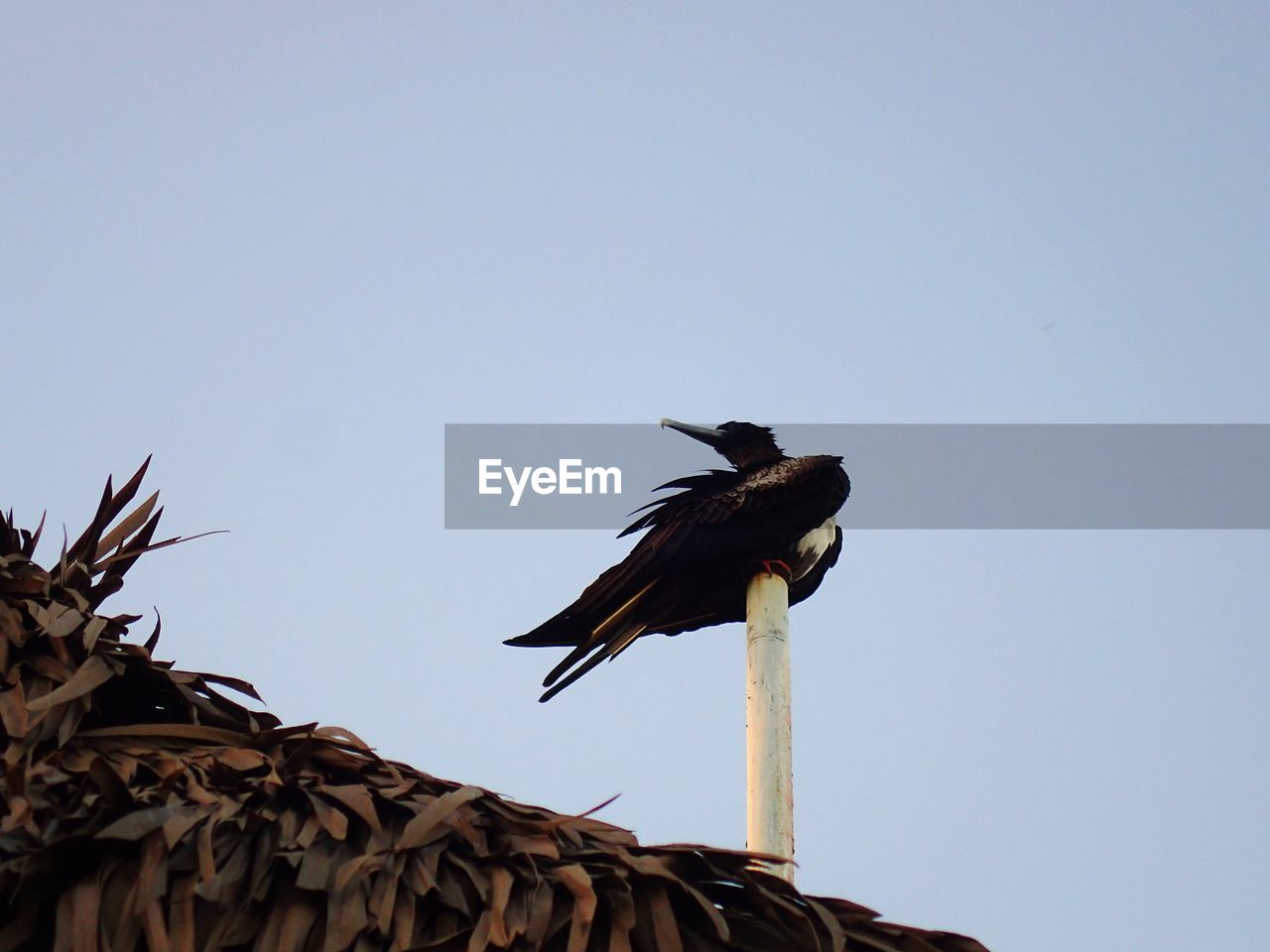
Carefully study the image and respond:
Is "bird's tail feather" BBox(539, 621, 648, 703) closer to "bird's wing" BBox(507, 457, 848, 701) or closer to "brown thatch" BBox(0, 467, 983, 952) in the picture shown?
"bird's wing" BBox(507, 457, 848, 701)

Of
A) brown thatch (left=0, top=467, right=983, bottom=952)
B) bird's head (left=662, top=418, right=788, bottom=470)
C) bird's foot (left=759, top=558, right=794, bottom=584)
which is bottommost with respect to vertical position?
brown thatch (left=0, top=467, right=983, bottom=952)

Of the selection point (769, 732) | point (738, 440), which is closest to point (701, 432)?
point (738, 440)

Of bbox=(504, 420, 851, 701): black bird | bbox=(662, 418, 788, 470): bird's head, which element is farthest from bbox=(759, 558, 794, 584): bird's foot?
Result: bbox=(662, 418, 788, 470): bird's head

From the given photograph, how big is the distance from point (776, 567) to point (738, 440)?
109 cm

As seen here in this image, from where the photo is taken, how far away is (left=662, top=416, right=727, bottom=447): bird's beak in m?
8.47

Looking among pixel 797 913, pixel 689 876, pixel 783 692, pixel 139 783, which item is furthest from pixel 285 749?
pixel 783 692

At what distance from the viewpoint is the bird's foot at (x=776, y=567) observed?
7438 millimetres

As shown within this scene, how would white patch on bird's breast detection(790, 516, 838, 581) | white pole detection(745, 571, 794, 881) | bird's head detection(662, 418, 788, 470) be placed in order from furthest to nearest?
bird's head detection(662, 418, 788, 470) → white patch on bird's breast detection(790, 516, 838, 581) → white pole detection(745, 571, 794, 881)

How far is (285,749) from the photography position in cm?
514

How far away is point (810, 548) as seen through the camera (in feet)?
25.1

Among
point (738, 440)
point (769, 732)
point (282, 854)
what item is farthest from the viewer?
point (738, 440)

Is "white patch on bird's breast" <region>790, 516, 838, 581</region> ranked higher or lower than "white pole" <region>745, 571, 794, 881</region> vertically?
higher

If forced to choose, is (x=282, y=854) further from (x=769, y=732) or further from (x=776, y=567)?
(x=776, y=567)

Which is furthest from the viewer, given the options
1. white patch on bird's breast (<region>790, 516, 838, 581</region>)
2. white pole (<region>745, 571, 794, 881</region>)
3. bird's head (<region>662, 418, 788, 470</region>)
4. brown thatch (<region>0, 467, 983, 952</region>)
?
bird's head (<region>662, 418, 788, 470</region>)
